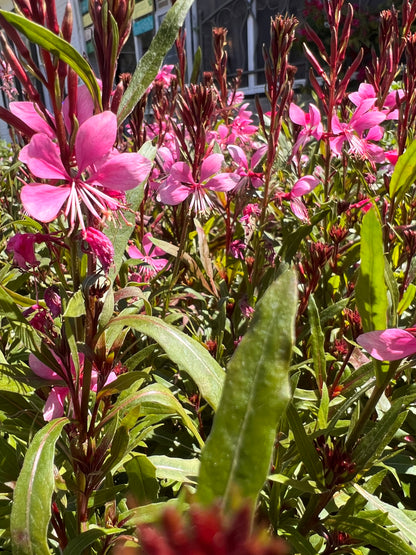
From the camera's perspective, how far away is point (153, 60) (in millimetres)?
842

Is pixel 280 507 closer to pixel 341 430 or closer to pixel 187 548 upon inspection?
pixel 341 430

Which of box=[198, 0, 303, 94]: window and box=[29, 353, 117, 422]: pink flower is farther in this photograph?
box=[198, 0, 303, 94]: window

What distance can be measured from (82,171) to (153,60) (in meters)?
0.23

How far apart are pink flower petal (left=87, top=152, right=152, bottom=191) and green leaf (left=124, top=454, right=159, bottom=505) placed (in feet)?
1.84

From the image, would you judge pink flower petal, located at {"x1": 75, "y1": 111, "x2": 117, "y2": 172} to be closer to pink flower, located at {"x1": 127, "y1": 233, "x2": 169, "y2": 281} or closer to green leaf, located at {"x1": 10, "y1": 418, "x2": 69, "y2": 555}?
green leaf, located at {"x1": 10, "y1": 418, "x2": 69, "y2": 555}

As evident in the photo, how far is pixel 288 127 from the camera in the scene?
297cm

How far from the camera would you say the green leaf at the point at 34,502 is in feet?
2.20

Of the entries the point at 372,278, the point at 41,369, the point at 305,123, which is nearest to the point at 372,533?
the point at 372,278

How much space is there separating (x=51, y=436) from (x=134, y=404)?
170 millimetres

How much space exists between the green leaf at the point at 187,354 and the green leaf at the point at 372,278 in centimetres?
30

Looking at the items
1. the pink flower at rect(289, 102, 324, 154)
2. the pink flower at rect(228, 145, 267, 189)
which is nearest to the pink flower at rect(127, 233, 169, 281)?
the pink flower at rect(228, 145, 267, 189)

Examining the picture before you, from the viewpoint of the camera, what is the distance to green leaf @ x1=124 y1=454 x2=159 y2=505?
1.01m

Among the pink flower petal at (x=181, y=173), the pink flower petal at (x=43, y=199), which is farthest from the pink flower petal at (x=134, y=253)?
the pink flower petal at (x=43, y=199)

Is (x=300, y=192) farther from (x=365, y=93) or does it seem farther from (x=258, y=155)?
(x=365, y=93)
